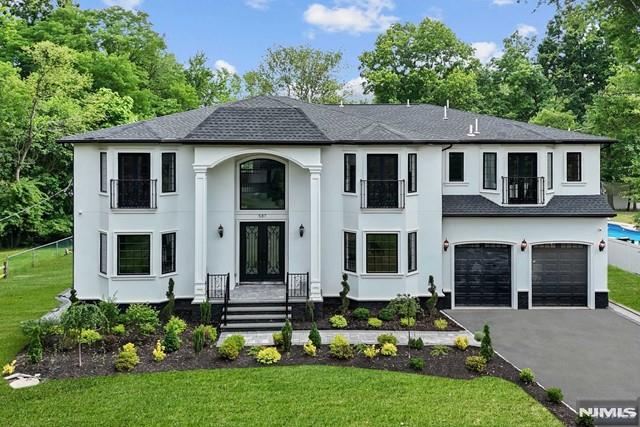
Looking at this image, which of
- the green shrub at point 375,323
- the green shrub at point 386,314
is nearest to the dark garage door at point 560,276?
the green shrub at point 386,314

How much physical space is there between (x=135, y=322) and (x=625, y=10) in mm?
20245

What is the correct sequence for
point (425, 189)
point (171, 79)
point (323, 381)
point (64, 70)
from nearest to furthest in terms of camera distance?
point (323, 381), point (425, 189), point (64, 70), point (171, 79)

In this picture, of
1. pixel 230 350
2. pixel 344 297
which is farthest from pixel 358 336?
pixel 230 350

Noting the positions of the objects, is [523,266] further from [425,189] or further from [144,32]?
[144,32]

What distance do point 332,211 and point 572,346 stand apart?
812 centimetres

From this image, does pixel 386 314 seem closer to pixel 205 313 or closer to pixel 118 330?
pixel 205 313

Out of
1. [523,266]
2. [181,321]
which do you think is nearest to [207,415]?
[181,321]

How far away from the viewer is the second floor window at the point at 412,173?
614 inches

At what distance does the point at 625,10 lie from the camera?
17.0m

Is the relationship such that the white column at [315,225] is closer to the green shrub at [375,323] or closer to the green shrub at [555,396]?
the green shrub at [375,323]

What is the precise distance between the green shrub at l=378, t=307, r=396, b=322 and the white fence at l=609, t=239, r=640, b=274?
46.0 feet

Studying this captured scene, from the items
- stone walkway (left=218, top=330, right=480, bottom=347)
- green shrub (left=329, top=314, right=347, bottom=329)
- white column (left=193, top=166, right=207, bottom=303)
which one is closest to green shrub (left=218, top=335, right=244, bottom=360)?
stone walkway (left=218, top=330, right=480, bottom=347)

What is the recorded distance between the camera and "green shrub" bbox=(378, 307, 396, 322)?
1448 cm

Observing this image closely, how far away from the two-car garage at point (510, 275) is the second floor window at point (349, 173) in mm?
4483
